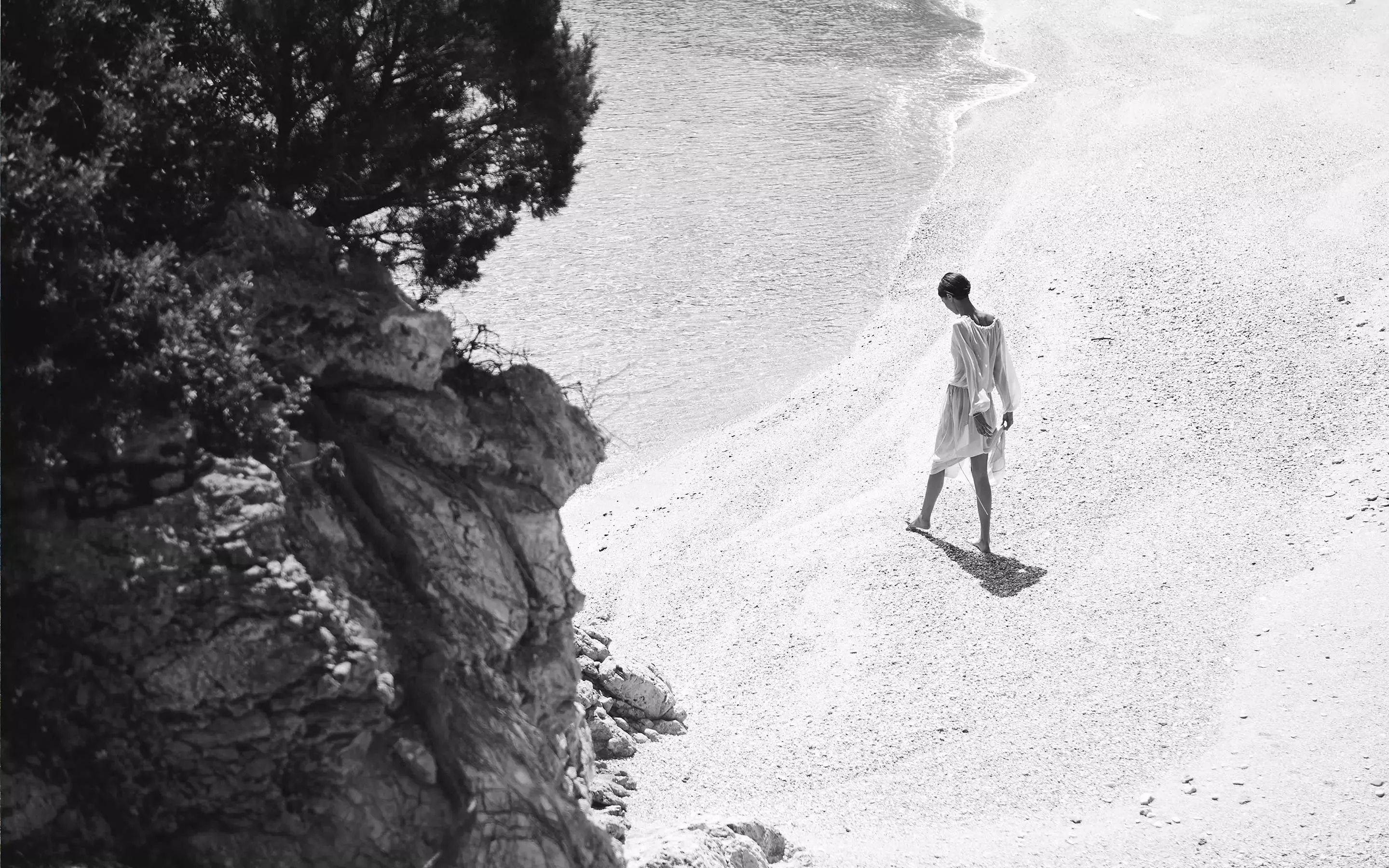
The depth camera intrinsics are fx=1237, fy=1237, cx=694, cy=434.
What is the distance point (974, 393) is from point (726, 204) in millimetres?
13459

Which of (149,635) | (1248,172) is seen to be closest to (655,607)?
(149,635)

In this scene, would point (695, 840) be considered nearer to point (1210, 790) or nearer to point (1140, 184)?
point (1210, 790)

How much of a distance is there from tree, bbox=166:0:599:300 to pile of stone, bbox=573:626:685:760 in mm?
3233

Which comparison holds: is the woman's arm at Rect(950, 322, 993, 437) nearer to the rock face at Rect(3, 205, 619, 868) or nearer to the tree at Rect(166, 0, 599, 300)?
the tree at Rect(166, 0, 599, 300)

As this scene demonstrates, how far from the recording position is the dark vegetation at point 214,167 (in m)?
5.59

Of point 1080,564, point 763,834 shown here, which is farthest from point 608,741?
point 1080,564

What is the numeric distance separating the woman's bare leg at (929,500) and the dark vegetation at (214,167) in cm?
535

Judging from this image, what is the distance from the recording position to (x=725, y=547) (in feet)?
44.6

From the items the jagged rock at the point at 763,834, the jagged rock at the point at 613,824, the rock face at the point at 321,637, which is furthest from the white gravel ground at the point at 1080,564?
the rock face at the point at 321,637

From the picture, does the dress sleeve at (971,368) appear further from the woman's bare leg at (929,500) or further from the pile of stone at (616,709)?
the pile of stone at (616,709)

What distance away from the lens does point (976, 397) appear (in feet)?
38.1

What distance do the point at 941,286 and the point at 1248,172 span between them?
13.1 meters

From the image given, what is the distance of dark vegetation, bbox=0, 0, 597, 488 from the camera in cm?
559

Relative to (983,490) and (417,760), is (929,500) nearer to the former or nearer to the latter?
(983,490)
